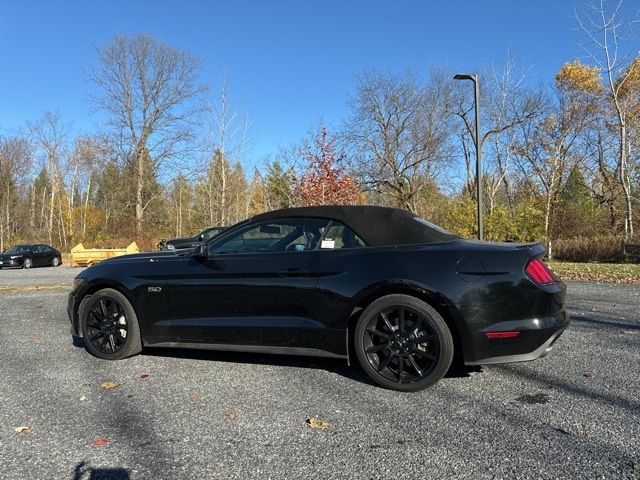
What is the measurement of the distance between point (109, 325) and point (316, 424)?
2770 millimetres

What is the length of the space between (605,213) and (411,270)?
3849cm

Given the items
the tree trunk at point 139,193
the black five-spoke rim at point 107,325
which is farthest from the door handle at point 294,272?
the tree trunk at point 139,193

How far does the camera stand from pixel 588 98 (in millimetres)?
36406

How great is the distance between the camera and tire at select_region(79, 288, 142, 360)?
4938mm

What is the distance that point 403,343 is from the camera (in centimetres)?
394

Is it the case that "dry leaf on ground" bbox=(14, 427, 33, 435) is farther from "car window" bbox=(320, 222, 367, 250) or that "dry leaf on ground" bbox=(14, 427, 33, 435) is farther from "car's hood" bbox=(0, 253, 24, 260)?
"car's hood" bbox=(0, 253, 24, 260)

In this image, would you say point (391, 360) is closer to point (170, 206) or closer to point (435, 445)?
point (435, 445)

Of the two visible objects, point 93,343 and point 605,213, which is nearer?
point 93,343

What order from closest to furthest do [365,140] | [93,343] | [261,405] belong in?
[261,405] → [93,343] → [365,140]

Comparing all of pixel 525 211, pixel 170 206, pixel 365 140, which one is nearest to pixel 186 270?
pixel 525 211

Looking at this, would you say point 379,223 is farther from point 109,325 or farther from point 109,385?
point 109,325

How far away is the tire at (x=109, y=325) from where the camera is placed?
194 inches

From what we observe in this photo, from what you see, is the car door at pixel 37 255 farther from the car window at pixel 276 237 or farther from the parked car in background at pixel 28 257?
the car window at pixel 276 237

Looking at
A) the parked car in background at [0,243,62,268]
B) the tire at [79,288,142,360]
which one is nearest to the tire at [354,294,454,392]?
the tire at [79,288,142,360]
